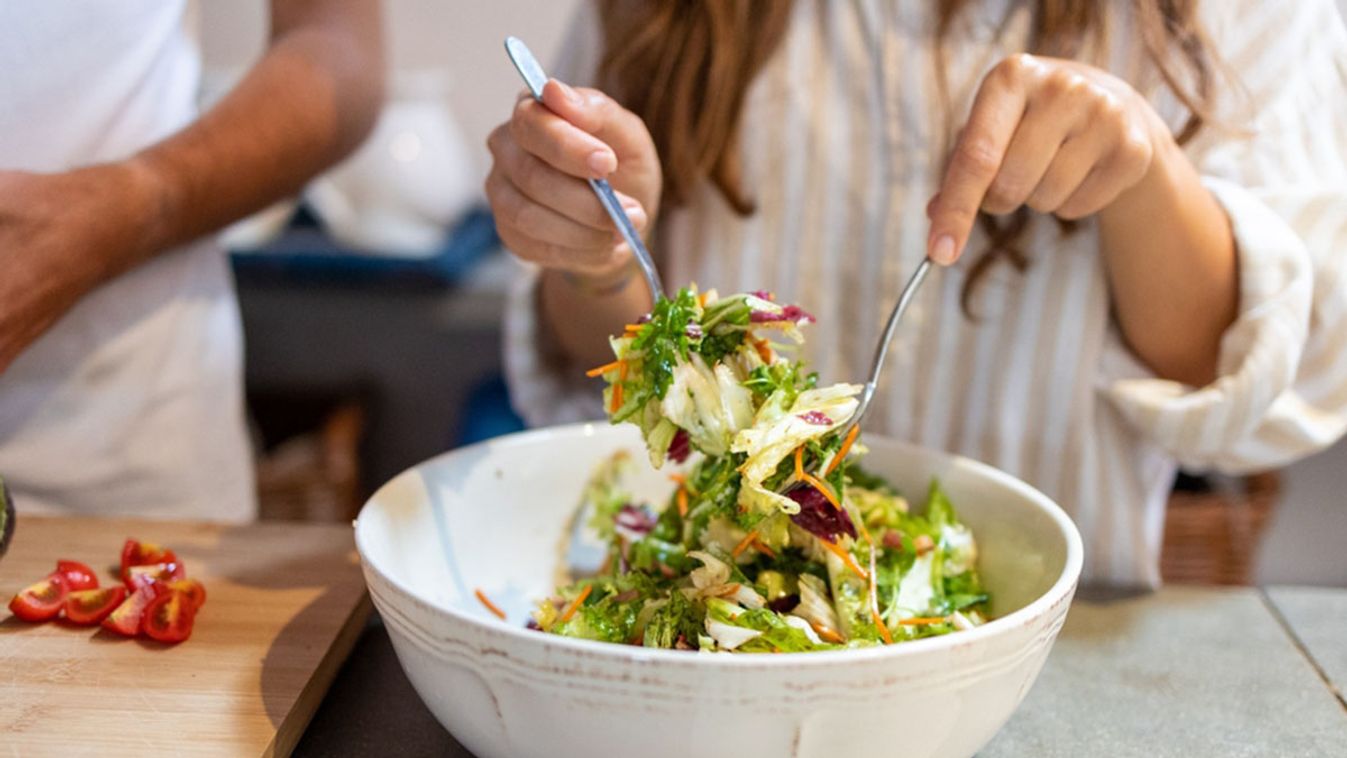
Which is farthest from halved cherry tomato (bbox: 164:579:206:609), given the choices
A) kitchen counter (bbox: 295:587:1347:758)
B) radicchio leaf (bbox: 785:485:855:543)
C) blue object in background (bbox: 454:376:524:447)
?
blue object in background (bbox: 454:376:524:447)

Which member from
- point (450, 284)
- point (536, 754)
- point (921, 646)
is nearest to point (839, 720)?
point (921, 646)

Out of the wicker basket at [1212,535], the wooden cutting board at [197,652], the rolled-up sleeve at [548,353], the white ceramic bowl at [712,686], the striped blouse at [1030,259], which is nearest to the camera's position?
the white ceramic bowl at [712,686]

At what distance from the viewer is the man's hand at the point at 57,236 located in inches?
38.7

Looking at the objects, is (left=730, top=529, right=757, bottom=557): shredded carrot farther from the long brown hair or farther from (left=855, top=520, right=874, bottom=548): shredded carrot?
the long brown hair

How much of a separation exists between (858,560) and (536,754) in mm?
296

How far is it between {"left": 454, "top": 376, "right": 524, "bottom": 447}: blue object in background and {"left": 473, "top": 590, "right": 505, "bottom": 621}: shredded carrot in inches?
46.8

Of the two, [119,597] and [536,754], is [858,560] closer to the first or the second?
[536,754]

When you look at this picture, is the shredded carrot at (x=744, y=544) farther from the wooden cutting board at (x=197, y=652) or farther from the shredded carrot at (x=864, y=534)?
the wooden cutting board at (x=197, y=652)

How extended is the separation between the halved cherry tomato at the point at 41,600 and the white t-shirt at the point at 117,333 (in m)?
0.34

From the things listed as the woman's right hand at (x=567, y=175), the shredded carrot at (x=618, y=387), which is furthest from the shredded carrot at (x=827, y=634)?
the woman's right hand at (x=567, y=175)

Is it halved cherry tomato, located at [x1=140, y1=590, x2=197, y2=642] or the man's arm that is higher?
the man's arm

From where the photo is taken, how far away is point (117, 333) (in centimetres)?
121

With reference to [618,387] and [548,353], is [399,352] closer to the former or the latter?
[548,353]

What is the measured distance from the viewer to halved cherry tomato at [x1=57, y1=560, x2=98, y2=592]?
0.89 m
